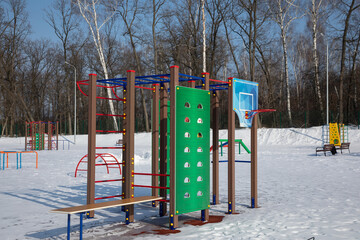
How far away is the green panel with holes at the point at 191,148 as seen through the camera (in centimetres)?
625

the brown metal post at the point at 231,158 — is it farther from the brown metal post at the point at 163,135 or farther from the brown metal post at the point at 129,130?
the brown metal post at the point at 129,130

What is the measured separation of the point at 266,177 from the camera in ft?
40.9

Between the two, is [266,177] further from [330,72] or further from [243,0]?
[330,72]

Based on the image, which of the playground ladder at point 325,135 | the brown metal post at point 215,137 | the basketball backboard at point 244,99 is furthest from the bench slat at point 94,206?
the playground ladder at point 325,135

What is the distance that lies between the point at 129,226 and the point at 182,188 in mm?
1125

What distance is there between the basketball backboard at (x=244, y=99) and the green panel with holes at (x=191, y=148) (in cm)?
86

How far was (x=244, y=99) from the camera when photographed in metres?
7.65

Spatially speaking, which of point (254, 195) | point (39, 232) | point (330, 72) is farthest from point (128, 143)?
point (330, 72)

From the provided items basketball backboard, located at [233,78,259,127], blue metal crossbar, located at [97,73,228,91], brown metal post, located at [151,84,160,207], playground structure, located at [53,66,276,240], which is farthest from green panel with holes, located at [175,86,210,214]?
basketball backboard, located at [233,78,259,127]

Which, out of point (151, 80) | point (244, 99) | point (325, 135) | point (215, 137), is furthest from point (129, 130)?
point (325, 135)

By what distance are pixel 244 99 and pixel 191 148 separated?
71.9 inches

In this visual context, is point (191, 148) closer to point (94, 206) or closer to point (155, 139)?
point (155, 139)

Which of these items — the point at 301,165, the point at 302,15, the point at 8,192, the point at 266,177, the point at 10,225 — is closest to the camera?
the point at 10,225

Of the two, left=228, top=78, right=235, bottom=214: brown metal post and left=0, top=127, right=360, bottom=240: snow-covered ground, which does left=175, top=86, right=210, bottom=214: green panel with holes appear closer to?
left=0, top=127, right=360, bottom=240: snow-covered ground
